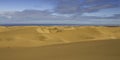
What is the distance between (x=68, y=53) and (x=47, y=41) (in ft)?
12.0

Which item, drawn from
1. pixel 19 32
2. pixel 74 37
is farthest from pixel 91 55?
pixel 19 32

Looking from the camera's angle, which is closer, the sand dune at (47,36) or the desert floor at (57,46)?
the desert floor at (57,46)

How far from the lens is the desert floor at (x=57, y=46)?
590 centimetres

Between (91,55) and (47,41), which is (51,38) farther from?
(91,55)

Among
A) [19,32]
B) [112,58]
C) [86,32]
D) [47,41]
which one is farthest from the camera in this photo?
[86,32]

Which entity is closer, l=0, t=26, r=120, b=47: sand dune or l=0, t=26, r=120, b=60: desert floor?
l=0, t=26, r=120, b=60: desert floor

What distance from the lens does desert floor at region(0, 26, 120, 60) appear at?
19.4 feet

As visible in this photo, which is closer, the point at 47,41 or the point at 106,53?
the point at 106,53

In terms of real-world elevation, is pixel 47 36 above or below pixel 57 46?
above

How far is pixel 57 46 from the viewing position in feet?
24.6

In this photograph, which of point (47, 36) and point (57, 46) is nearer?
point (57, 46)

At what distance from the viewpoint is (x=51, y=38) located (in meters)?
10.5

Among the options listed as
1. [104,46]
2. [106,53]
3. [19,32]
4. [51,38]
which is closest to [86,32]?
[51,38]

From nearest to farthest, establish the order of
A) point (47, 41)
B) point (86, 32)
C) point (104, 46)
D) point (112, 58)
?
1. point (112, 58)
2. point (104, 46)
3. point (47, 41)
4. point (86, 32)
